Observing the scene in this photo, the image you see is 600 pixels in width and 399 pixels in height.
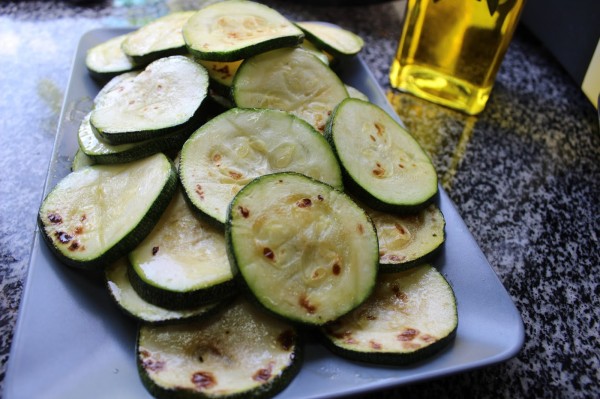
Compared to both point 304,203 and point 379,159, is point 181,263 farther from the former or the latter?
point 379,159

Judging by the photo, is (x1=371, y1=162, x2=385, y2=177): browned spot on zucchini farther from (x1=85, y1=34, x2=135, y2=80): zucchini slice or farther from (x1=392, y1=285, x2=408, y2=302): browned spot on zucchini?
(x1=85, y1=34, x2=135, y2=80): zucchini slice

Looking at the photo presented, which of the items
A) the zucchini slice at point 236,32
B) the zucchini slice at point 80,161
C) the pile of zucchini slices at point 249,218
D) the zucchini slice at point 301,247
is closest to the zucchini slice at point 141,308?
the pile of zucchini slices at point 249,218

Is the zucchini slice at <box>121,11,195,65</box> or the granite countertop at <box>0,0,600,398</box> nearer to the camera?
the granite countertop at <box>0,0,600,398</box>

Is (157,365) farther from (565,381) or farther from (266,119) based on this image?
(565,381)

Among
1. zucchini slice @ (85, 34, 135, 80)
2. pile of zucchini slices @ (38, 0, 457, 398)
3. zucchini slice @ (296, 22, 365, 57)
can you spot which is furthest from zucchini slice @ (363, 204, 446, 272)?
zucchini slice @ (85, 34, 135, 80)

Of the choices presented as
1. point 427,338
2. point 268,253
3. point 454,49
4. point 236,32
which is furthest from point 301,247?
point 454,49

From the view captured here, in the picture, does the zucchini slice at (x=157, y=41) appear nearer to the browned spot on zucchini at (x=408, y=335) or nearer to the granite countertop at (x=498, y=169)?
the granite countertop at (x=498, y=169)
